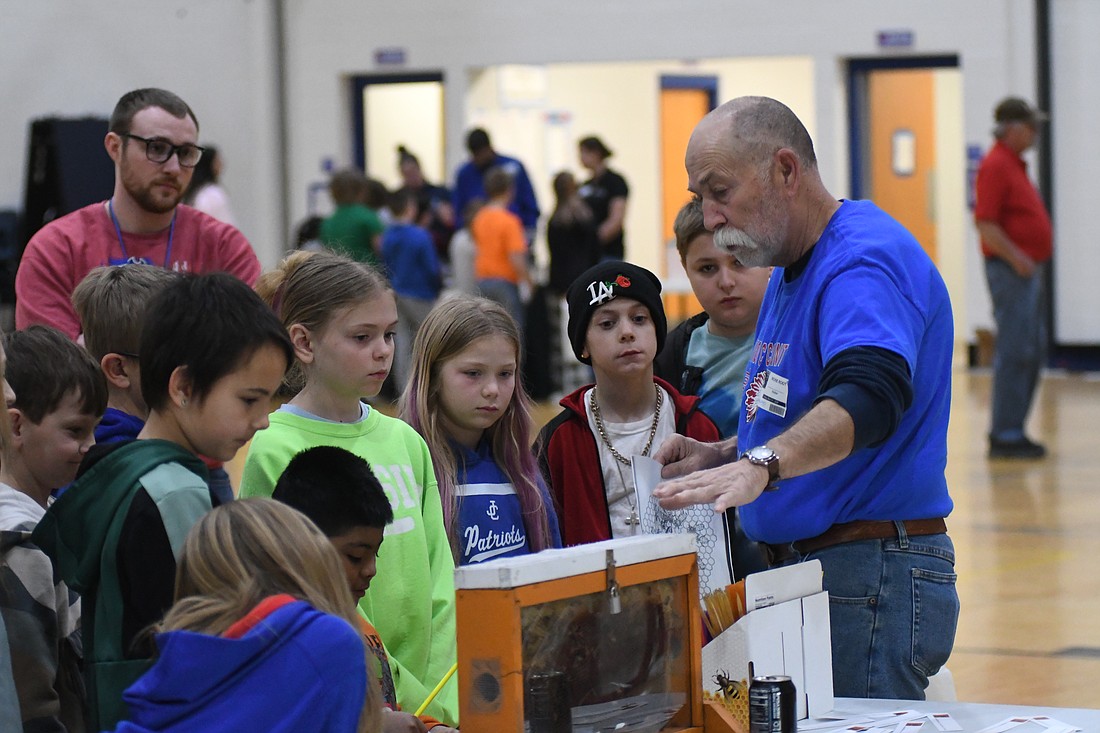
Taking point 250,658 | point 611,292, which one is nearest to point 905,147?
point 611,292

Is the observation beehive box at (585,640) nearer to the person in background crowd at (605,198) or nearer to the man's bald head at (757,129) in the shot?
the man's bald head at (757,129)

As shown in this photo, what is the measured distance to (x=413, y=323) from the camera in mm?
11320

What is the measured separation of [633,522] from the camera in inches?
129

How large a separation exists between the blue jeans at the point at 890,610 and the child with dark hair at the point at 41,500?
4.34ft

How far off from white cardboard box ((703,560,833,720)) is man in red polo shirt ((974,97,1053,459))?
20.5 ft

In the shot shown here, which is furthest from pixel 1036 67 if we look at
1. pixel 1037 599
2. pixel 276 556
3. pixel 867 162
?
pixel 276 556

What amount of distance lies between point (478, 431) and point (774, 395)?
2.99 ft

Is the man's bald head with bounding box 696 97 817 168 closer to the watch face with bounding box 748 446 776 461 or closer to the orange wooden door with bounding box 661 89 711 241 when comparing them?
the watch face with bounding box 748 446 776 461

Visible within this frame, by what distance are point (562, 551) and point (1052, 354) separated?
11414 millimetres

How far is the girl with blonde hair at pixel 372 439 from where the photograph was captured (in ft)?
9.51

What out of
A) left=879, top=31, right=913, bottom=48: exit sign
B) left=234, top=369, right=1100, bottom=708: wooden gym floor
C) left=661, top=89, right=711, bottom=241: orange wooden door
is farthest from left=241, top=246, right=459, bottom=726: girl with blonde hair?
left=661, top=89, right=711, bottom=241: orange wooden door

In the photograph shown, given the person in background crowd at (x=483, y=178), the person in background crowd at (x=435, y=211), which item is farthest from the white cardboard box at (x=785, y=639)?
the person in background crowd at (x=435, y=211)

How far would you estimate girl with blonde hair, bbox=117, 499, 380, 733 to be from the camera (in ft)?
6.19

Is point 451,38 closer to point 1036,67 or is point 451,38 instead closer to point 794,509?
point 1036,67
